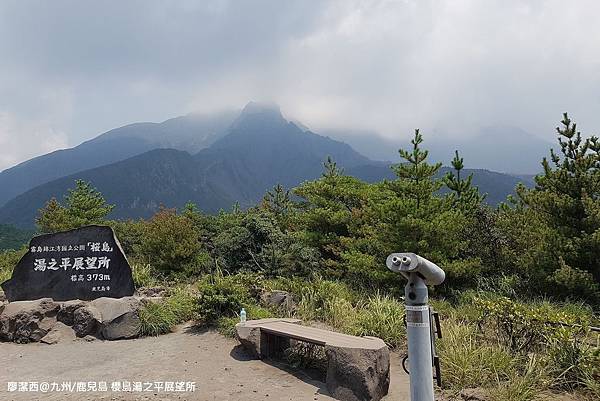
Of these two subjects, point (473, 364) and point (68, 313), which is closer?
point (473, 364)

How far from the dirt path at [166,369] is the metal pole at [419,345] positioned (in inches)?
106

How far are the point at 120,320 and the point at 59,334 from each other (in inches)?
47.7

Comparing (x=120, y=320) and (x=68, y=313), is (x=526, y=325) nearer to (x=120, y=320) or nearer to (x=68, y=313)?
(x=120, y=320)

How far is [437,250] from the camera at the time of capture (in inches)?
375

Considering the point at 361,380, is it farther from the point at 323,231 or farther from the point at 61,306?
the point at 323,231

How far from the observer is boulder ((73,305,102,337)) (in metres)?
7.95

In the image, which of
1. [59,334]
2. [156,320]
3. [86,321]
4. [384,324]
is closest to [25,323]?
[59,334]

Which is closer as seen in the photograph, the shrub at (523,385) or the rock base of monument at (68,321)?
the shrub at (523,385)

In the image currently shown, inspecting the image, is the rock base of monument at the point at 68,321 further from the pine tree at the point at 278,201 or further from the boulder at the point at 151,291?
the pine tree at the point at 278,201

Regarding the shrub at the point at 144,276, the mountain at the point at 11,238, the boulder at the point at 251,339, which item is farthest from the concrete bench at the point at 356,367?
the mountain at the point at 11,238

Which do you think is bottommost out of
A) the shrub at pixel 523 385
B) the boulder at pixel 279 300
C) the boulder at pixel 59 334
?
the boulder at pixel 59 334

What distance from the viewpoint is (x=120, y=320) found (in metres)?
7.80

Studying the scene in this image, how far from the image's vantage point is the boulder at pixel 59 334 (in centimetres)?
780

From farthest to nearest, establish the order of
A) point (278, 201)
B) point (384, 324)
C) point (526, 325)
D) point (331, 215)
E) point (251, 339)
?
point (278, 201)
point (331, 215)
point (384, 324)
point (251, 339)
point (526, 325)
